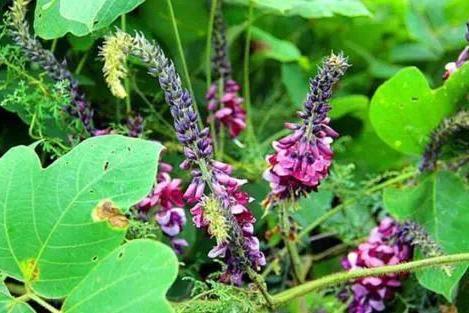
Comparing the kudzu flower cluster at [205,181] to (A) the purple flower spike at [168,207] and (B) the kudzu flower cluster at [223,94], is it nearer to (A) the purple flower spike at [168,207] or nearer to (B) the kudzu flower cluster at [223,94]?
(A) the purple flower spike at [168,207]

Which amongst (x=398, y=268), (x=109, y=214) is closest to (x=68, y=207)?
(x=109, y=214)

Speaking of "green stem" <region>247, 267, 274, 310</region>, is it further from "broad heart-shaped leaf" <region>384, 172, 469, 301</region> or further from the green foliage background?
"broad heart-shaped leaf" <region>384, 172, 469, 301</region>

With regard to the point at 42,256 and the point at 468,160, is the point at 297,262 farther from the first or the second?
the point at 42,256

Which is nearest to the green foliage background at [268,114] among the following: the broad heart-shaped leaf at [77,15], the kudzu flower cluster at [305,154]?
the broad heart-shaped leaf at [77,15]

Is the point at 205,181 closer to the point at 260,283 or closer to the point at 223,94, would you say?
the point at 260,283

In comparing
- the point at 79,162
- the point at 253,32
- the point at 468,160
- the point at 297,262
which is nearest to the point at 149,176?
the point at 79,162
